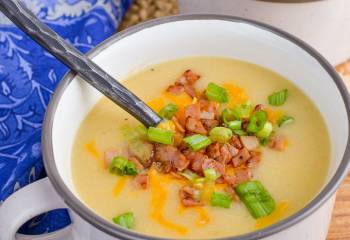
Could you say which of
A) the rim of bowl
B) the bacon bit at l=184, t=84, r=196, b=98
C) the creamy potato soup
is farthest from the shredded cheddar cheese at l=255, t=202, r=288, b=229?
the bacon bit at l=184, t=84, r=196, b=98

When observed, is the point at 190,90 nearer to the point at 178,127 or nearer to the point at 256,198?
the point at 178,127

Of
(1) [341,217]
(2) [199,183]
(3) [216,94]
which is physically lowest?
(1) [341,217]

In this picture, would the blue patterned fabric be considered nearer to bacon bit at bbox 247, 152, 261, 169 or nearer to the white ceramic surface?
the white ceramic surface

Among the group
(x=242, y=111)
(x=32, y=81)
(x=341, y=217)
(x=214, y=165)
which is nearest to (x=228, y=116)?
(x=242, y=111)

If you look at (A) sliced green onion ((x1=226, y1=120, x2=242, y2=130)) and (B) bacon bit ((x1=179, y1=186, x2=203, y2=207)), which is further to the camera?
(A) sliced green onion ((x1=226, y1=120, x2=242, y2=130))

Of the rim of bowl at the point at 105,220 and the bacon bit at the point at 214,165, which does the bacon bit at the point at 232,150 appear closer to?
the bacon bit at the point at 214,165

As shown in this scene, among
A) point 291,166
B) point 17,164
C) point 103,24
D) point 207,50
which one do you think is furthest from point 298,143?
point 103,24

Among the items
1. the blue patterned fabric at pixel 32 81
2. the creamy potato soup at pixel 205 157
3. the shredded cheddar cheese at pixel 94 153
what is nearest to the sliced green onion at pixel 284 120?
the creamy potato soup at pixel 205 157
